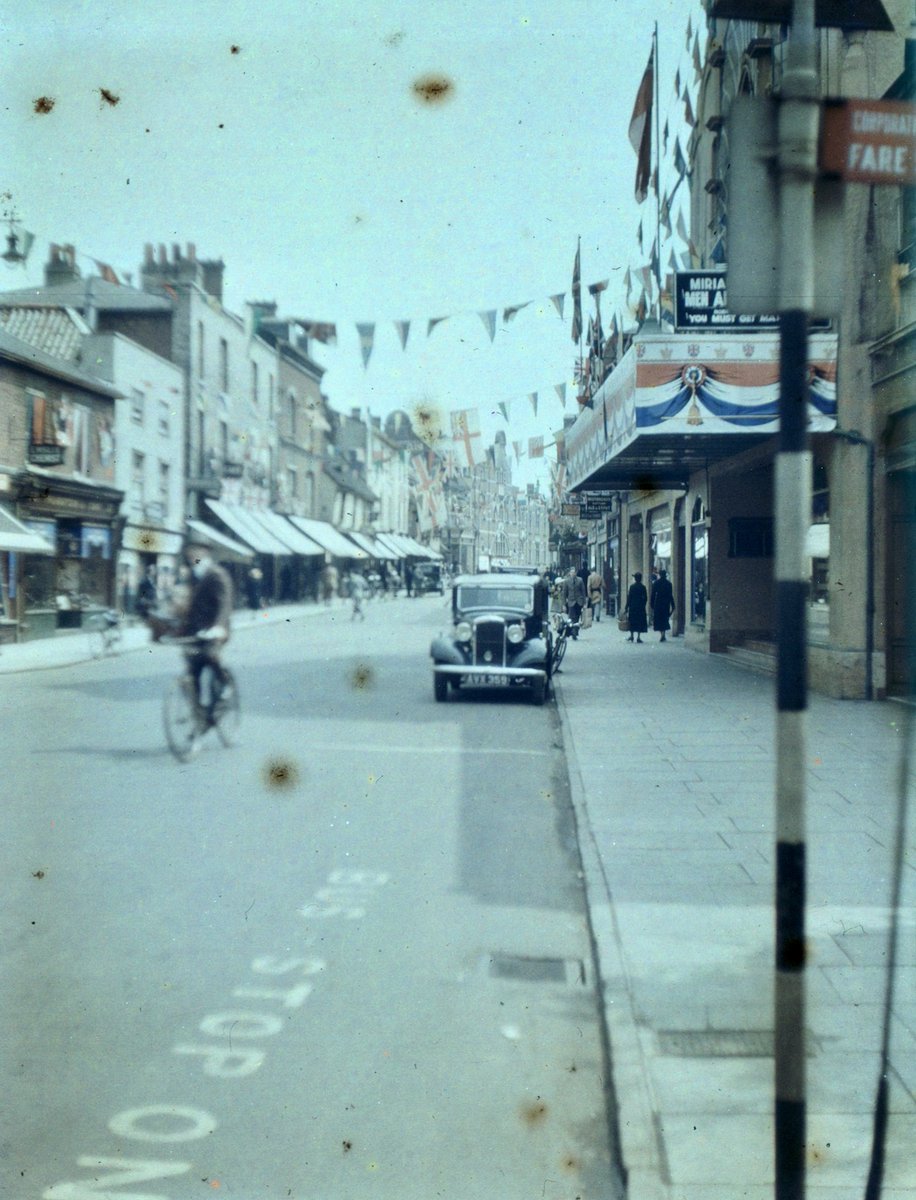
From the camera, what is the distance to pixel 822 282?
2.62m

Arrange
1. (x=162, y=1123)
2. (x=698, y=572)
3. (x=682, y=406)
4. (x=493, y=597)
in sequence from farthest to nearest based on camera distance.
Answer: (x=698, y=572)
(x=493, y=597)
(x=682, y=406)
(x=162, y=1123)

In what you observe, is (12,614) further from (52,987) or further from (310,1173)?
(52,987)

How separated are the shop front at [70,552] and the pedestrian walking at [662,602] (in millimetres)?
22404

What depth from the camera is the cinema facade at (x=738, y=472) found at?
9.10 meters

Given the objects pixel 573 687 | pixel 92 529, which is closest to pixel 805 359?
pixel 92 529

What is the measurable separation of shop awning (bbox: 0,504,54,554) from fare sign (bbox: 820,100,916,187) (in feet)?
6.01

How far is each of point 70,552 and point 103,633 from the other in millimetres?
201

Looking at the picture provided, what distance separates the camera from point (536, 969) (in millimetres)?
4969

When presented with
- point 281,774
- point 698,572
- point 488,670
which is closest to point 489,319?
point 281,774

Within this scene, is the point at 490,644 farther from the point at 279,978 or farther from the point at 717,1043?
the point at 717,1043

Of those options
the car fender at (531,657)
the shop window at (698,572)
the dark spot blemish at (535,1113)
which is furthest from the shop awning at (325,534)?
the shop window at (698,572)

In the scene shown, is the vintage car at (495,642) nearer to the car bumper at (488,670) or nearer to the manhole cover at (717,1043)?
the car bumper at (488,670)

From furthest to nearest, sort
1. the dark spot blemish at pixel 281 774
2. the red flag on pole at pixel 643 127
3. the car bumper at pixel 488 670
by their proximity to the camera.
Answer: the car bumper at pixel 488 670, the dark spot blemish at pixel 281 774, the red flag on pole at pixel 643 127

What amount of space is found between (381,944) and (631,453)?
9357mm
